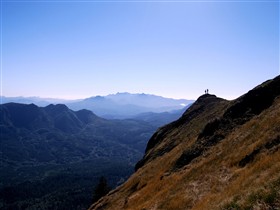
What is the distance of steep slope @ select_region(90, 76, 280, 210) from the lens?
2034 cm

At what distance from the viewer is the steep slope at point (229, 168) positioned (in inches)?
801

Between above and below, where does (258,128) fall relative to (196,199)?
above

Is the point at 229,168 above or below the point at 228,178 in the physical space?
above

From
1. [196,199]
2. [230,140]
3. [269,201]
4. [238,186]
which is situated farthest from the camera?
[230,140]

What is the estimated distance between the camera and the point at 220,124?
2130 inches

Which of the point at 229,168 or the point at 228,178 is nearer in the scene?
the point at 228,178

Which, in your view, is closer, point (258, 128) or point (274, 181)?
point (274, 181)

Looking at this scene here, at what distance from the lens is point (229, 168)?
33.0 meters

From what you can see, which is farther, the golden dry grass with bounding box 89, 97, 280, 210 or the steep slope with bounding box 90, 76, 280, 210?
A: the steep slope with bounding box 90, 76, 280, 210

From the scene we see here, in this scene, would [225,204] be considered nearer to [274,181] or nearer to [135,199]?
[274,181]

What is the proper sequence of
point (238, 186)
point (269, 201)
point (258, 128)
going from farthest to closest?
point (258, 128)
point (238, 186)
point (269, 201)

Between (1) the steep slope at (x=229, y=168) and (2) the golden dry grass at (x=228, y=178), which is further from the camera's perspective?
(1) the steep slope at (x=229, y=168)

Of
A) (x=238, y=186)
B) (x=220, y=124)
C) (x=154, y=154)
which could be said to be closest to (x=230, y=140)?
(x=220, y=124)

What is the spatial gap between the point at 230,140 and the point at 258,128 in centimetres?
517
